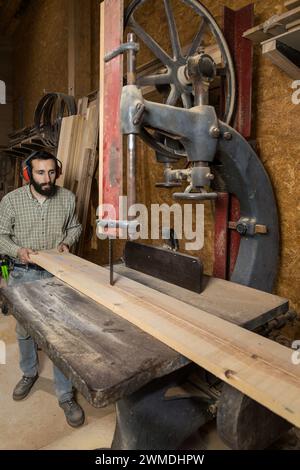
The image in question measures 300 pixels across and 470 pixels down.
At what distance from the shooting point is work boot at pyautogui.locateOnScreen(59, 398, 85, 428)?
70.4 inches

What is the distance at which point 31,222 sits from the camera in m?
2.15

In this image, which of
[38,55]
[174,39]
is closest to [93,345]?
[174,39]

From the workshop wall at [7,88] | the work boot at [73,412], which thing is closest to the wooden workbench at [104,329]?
the work boot at [73,412]

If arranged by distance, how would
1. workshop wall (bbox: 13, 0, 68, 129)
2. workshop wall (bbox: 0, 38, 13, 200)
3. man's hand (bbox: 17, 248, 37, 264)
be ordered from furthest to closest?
1. workshop wall (bbox: 0, 38, 13, 200)
2. workshop wall (bbox: 13, 0, 68, 129)
3. man's hand (bbox: 17, 248, 37, 264)

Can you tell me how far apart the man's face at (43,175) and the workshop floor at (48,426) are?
125cm

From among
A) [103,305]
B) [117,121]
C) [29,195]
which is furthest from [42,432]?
[117,121]

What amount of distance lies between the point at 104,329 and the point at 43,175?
1.38 meters

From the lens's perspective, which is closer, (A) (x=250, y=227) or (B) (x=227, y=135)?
(B) (x=227, y=135)

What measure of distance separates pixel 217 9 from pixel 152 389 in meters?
2.11

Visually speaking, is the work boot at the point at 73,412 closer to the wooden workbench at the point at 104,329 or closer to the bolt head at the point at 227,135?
the wooden workbench at the point at 104,329

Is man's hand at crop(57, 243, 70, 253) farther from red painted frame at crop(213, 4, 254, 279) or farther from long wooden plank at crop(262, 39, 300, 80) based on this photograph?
long wooden plank at crop(262, 39, 300, 80)

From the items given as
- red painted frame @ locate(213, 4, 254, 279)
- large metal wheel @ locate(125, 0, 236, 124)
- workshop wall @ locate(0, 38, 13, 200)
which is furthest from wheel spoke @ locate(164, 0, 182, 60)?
workshop wall @ locate(0, 38, 13, 200)

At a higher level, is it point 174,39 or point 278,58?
point 174,39

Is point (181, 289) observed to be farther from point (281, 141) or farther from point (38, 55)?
point (38, 55)
